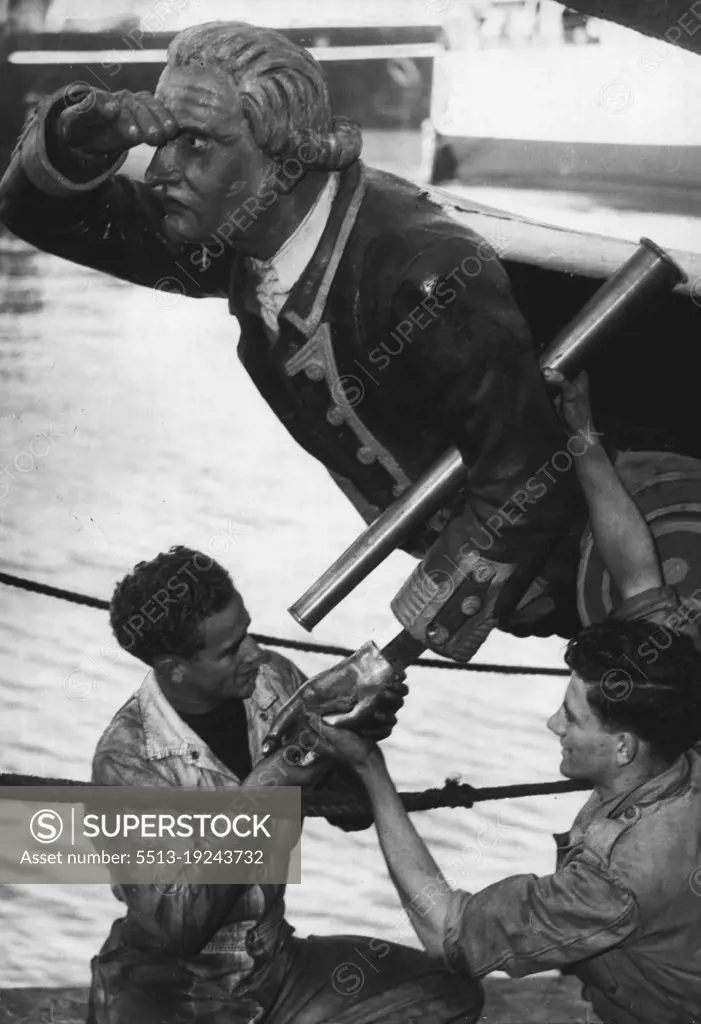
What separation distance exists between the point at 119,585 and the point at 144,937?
50cm

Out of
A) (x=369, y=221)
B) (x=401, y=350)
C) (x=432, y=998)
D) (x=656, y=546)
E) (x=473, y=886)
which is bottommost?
(x=432, y=998)

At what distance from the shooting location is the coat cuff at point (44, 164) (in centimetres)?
251

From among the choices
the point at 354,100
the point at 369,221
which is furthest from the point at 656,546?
the point at 354,100

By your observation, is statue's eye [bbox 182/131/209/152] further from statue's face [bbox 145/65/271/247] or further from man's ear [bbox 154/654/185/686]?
man's ear [bbox 154/654/185/686]

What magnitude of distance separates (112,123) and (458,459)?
0.68 meters

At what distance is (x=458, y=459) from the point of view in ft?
8.74

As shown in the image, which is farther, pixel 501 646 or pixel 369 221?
pixel 501 646

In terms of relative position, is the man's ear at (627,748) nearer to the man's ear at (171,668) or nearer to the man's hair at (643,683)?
the man's hair at (643,683)

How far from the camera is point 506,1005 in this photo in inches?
112

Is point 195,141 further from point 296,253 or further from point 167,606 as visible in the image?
point 167,606

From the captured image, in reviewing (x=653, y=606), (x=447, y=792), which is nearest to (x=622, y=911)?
(x=653, y=606)

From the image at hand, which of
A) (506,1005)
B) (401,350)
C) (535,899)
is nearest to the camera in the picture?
(535,899)

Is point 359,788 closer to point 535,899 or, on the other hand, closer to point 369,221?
point 535,899

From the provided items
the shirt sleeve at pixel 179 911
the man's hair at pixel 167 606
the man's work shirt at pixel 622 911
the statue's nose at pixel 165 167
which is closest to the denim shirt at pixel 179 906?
the shirt sleeve at pixel 179 911
